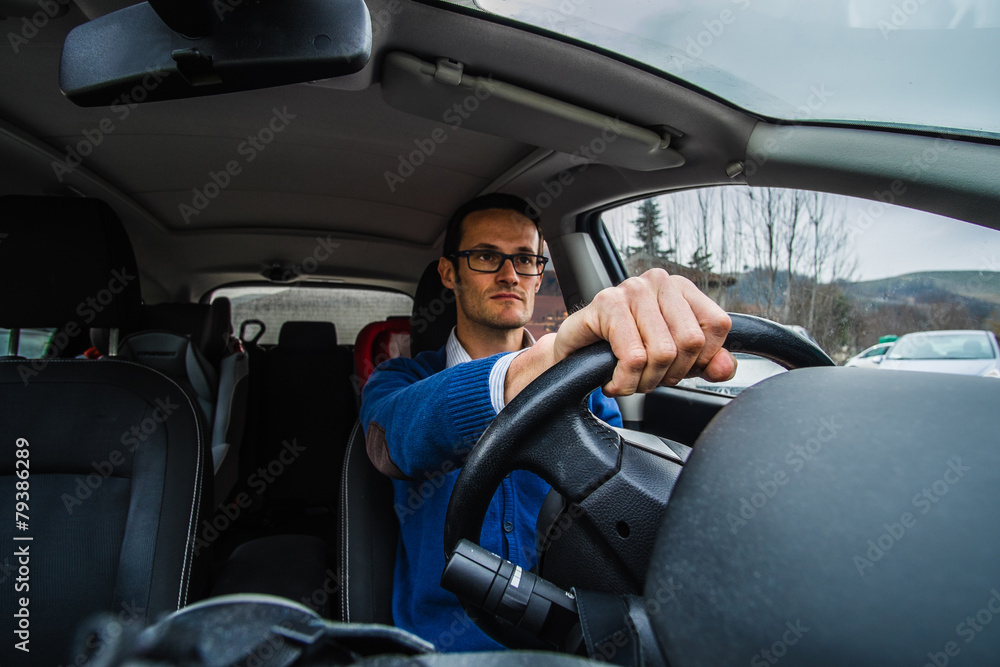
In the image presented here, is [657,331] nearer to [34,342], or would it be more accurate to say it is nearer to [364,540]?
[364,540]

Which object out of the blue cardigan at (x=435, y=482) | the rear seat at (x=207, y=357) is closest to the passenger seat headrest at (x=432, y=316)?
the blue cardigan at (x=435, y=482)

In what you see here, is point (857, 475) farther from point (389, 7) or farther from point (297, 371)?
point (297, 371)

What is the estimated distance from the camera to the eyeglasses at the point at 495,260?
5.54ft

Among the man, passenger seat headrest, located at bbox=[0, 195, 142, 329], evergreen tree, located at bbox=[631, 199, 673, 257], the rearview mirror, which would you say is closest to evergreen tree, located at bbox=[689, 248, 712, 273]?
evergreen tree, located at bbox=[631, 199, 673, 257]

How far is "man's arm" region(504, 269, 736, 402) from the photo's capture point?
23.6 inches

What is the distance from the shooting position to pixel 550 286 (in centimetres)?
233

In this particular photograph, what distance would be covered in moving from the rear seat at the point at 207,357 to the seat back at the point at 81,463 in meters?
1.10

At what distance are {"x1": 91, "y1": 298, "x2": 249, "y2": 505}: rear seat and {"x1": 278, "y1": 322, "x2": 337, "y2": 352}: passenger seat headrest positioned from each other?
35 centimetres

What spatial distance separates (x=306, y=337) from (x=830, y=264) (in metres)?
3.02

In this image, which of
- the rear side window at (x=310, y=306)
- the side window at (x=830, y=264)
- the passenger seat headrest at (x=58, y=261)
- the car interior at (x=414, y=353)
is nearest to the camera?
the car interior at (x=414, y=353)

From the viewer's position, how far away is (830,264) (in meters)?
1.25

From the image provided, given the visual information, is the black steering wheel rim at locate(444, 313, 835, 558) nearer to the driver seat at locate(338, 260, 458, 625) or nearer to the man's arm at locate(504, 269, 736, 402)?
the man's arm at locate(504, 269, 736, 402)

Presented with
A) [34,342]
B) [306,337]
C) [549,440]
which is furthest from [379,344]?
[549,440]

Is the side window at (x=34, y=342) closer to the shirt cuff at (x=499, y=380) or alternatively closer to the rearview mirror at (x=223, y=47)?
the rearview mirror at (x=223, y=47)
